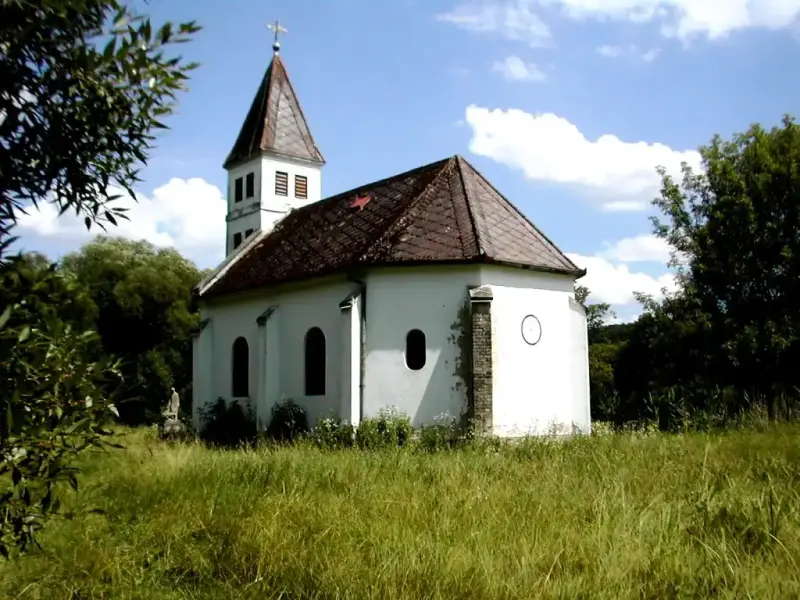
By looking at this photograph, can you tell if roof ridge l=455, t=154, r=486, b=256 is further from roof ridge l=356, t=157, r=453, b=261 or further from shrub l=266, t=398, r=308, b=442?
shrub l=266, t=398, r=308, b=442

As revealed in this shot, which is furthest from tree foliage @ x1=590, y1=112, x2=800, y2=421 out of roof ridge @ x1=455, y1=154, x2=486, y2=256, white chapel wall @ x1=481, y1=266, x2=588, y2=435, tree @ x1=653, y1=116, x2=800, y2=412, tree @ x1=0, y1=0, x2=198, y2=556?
tree @ x1=0, y1=0, x2=198, y2=556

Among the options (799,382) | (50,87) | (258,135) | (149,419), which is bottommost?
(149,419)

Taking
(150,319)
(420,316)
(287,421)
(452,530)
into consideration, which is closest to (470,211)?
(420,316)

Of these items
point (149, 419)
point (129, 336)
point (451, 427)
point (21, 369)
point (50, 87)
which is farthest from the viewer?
point (129, 336)

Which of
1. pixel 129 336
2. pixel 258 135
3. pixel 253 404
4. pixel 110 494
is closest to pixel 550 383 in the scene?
pixel 253 404

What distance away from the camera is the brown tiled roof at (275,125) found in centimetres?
3139

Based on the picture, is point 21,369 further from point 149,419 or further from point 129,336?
point 129,336

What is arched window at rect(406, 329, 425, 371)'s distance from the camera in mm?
20281

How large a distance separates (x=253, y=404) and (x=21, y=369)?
75.1ft

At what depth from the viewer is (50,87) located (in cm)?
311

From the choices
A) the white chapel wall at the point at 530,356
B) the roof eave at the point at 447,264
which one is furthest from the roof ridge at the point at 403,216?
the white chapel wall at the point at 530,356

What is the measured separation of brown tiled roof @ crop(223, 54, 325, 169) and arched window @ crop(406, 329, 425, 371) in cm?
1422

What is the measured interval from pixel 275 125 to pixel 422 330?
15700 millimetres

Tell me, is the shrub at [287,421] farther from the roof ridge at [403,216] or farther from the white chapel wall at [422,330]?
the roof ridge at [403,216]
